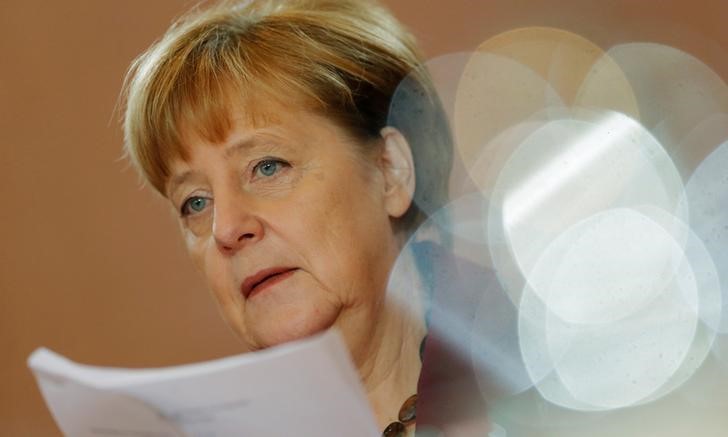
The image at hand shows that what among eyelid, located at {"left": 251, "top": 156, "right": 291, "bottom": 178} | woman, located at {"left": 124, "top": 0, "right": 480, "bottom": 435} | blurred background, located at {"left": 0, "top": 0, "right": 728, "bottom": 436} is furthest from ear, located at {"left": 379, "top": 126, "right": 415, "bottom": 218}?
blurred background, located at {"left": 0, "top": 0, "right": 728, "bottom": 436}

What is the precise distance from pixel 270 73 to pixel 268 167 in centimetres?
12

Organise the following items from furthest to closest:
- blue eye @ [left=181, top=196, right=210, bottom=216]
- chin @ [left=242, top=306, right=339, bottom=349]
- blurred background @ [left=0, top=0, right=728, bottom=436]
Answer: blurred background @ [left=0, top=0, right=728, bottom=436] < blue eye @ [left=181, top=196, right=210, bottom=216] < chin @ [left=242, top=306, right=339, bottom=349]

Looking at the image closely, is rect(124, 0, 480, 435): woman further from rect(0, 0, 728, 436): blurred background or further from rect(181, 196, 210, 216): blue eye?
rect(0, 0, 728, 436): blurred background

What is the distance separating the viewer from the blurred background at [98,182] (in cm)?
165

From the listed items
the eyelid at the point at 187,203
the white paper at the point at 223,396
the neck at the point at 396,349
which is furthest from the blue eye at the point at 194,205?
the white paper at the point at 223,396

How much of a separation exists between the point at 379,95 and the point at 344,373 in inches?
23.1

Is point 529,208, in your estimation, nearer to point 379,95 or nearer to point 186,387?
point 379,95

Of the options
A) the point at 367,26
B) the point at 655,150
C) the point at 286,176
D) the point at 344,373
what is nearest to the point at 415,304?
the point at 286,176

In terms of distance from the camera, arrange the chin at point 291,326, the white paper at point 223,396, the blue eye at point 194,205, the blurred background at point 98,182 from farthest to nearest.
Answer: the blurred background at point 98,182
the blue eye at point 194,205
the chin at point 291,326
the white paper at point 223,396

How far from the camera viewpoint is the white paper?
2.28ft

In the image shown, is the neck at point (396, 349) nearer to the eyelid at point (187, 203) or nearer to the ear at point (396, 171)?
the ear at point (396, 171)

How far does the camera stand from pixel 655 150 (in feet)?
5.46

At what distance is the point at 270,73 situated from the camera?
1.15 m

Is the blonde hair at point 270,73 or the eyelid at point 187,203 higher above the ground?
the blonde hair at point 270,73
